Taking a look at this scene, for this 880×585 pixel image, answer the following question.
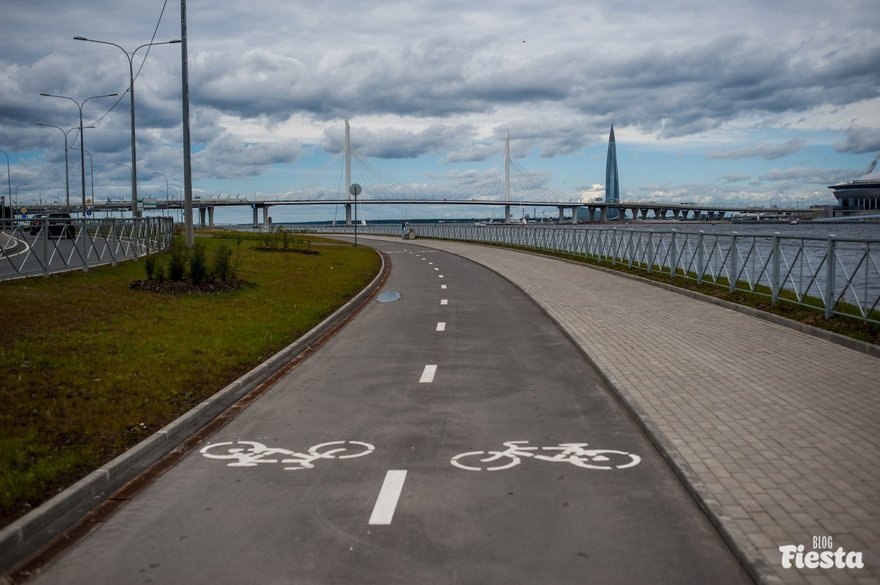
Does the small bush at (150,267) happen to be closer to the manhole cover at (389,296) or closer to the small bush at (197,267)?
the small bush at (197,267)

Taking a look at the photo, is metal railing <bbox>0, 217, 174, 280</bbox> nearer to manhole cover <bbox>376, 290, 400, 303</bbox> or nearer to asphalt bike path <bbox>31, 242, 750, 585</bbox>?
manhole cover <bbox>376, 290, 400, 303</bbox>

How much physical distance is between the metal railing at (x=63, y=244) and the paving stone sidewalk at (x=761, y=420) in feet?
44.5

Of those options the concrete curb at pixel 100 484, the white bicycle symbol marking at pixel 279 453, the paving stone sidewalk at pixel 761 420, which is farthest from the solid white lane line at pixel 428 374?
the white bicycle symbol marking at pixel 279 453

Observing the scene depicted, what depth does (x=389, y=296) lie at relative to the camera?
22266mm

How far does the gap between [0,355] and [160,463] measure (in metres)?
4.63

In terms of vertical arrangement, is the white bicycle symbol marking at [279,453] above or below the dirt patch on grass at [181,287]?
below

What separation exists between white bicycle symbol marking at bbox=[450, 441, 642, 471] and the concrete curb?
275cm

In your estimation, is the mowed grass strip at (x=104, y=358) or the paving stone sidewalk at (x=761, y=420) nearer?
the paving stone sidewalk at (x=761, y=420)

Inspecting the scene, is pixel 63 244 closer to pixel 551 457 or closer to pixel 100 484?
pixel 100 484

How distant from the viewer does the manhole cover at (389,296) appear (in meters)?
21.2

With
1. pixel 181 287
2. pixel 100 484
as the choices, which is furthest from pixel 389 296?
pixel 100 484

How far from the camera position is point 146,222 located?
30.6 metres

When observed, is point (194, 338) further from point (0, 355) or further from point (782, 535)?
point (782, 535)

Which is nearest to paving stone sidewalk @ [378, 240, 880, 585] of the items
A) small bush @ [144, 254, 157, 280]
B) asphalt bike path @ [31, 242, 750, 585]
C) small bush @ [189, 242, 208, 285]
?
asphalt bike path @ [31, 242, 750, 585]
